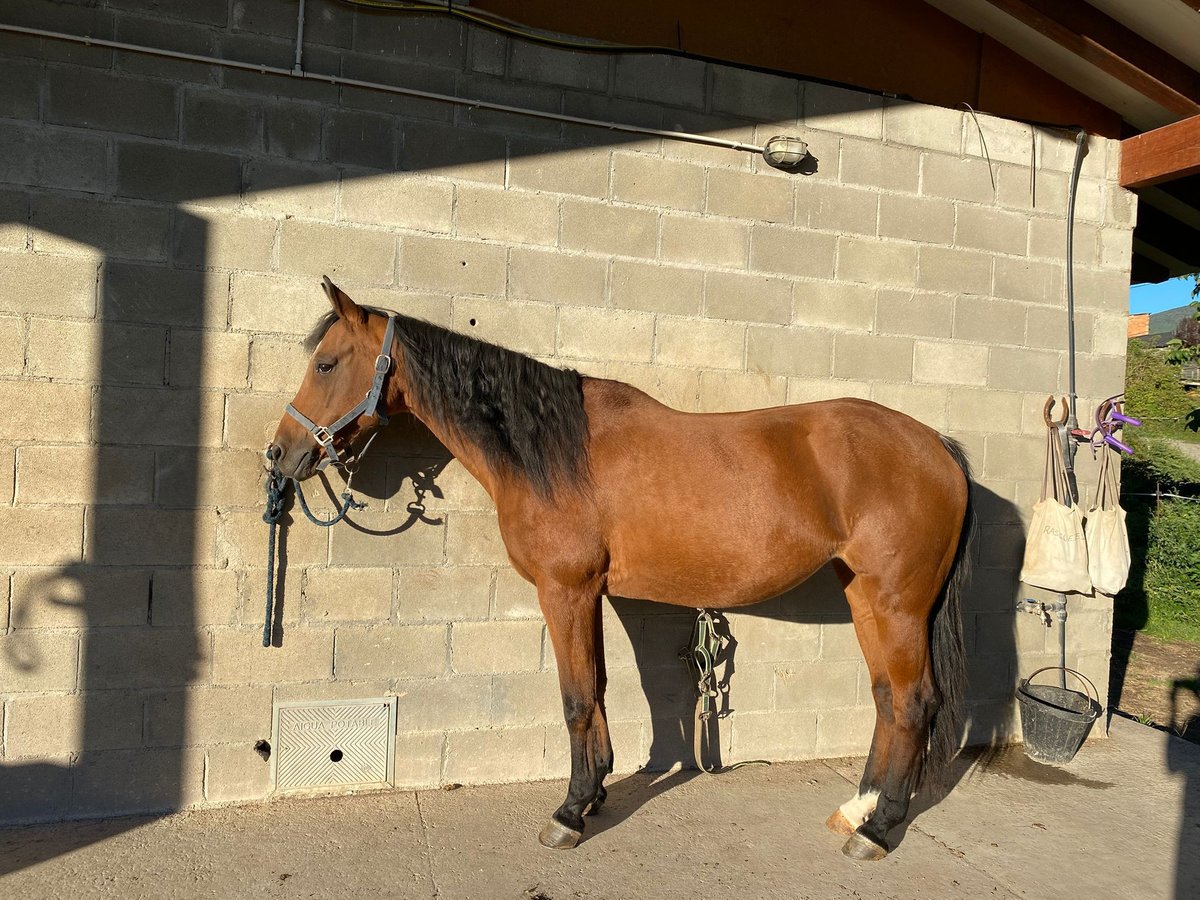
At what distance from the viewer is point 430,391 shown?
2.42 m

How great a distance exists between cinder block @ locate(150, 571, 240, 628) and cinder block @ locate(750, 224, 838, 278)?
7.73ft

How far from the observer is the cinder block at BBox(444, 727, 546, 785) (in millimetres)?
2799

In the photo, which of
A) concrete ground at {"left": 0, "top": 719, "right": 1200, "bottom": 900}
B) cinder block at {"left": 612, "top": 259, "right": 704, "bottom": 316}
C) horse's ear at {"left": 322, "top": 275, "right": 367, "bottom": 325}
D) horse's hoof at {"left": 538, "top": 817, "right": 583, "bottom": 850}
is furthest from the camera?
cinder block at {"left": 612, "top": 259, "right": 704, "bottom": 316}

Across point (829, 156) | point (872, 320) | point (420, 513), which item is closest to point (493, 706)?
point (420, 513)

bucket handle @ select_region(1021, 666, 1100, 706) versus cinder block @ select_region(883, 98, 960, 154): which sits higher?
cinder block @ select_region(883, 98, 960, 154)

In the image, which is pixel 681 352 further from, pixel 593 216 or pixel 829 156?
pixel 829 156

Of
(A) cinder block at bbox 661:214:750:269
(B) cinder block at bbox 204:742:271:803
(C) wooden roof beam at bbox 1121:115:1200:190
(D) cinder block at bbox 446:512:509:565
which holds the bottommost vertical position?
(B) cinder block at bbox 204:742:271:803

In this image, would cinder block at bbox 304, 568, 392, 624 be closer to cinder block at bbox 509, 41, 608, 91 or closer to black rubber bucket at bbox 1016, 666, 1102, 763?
cinder block at bbox 509, 41, 608, 91

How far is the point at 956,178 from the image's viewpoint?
11.0 ft

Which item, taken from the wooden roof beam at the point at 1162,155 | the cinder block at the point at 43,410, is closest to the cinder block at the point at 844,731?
the wooden roof beam at the point at 1162,155

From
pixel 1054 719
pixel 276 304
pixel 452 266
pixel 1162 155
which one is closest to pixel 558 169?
pixel 452 266

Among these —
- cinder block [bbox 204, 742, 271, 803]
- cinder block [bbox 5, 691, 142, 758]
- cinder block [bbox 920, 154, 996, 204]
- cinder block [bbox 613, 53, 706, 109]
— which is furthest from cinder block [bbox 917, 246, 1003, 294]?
cinder block [bbox 5, 691, 142, 758]

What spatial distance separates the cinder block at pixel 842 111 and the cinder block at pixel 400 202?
1589 millimetres

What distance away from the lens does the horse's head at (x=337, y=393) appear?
7.73 feet
